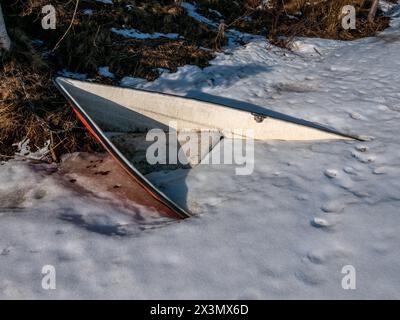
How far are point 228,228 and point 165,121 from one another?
2.11 meters

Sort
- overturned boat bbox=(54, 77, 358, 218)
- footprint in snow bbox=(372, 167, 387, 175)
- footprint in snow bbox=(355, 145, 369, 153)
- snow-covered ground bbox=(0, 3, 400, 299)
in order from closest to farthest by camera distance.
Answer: snow-covered ground bbox=(0, 3, 400, 299) → footprint in snow bbox=(372, 167, 387, 175) → footprint in snow bbox=(355, 145, 369, 153) → overturned boat bbox=(54, 77, 358, 218)

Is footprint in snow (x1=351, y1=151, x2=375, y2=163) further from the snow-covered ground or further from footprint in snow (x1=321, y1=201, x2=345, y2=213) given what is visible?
footprint in snow (x1=321, y1=201, x2=345, y2=213)

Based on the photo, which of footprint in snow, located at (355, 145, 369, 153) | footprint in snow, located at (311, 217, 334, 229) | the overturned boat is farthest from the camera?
the overturned boat

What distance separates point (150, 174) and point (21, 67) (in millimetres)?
2357

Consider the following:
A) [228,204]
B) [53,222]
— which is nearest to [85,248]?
[53,222]

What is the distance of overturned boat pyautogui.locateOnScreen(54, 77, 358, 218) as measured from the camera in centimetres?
375

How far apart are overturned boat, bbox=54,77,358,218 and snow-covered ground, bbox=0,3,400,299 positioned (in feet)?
0.74

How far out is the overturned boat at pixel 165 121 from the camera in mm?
3748

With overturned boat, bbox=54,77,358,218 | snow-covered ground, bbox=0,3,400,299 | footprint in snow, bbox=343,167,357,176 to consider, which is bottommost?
snow-covered ground, bbox=0,3,400,299

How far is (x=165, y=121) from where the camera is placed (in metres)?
4.23

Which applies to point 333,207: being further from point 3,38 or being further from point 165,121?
point 3,38

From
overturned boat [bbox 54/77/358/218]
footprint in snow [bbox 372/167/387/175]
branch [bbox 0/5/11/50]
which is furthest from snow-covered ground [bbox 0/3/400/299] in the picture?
branch [bbox 0/5/11/50]

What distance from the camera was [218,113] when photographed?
13.3ft

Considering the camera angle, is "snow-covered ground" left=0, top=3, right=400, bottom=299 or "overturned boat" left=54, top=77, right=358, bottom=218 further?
"overturned boat" left=54, top=77, right=358, bottom=218
